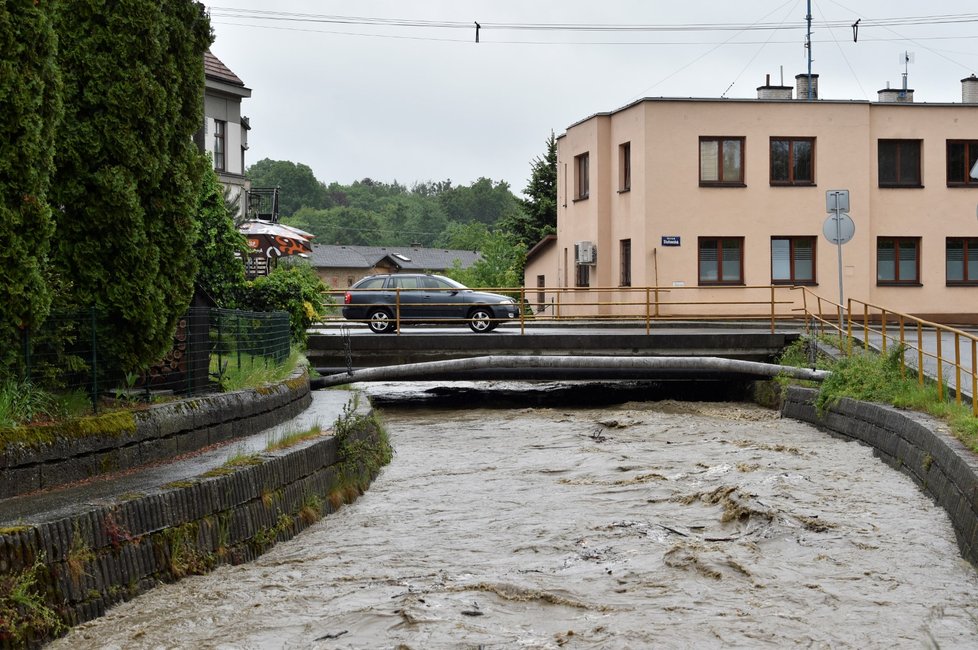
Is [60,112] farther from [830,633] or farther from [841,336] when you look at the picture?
[841,336]

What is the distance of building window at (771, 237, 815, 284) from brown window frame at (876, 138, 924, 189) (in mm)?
2973

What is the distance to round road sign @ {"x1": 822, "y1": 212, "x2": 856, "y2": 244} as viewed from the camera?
77.4ft

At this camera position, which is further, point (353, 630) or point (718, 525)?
point (718, 525)

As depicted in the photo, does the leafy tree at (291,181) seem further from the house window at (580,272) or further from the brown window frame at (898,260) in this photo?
the brown window frame at (898,260)

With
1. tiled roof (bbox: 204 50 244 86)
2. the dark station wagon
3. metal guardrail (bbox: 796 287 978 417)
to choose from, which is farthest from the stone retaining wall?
tiled roof (bbox: 204 50 244 86)

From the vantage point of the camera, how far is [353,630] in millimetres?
7758

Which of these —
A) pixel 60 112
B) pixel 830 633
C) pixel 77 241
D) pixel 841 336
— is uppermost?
pixel 60 112

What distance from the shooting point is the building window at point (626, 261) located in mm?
36969

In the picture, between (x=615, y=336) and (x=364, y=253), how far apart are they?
350ft

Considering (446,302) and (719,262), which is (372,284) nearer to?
(446,302)

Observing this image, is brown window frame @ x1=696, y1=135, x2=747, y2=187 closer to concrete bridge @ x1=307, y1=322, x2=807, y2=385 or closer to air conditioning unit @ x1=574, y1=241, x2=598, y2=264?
air conditioning unit @ x1=574, y1=241, x2=598, y2=264

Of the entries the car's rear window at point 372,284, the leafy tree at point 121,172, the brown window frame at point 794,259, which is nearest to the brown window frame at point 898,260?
the brown window frame at point 794,259

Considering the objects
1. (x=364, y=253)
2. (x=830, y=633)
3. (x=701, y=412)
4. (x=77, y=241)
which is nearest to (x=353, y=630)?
(x=830, y=633)

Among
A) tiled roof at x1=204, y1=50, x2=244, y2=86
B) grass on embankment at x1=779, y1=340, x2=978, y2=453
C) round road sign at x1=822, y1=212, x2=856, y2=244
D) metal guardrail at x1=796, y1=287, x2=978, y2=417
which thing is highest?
tiled roof at x1=204, y1=50, x2=244, y2=86
